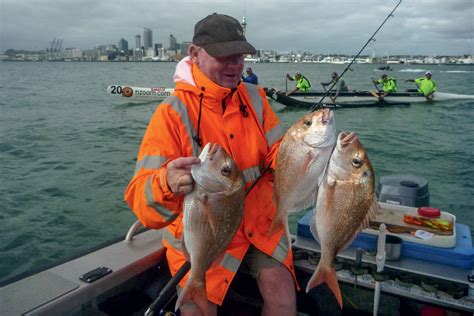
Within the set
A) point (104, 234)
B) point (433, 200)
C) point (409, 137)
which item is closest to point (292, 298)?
point (104, 234)

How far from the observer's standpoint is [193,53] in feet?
9.99

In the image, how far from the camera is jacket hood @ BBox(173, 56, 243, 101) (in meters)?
2.91

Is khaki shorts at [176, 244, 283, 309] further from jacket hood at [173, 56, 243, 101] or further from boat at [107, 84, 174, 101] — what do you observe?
boat at [107, 84, 174, 101]

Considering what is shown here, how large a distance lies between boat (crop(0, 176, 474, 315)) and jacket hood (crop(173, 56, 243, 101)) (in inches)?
50.6

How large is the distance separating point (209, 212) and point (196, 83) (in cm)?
113

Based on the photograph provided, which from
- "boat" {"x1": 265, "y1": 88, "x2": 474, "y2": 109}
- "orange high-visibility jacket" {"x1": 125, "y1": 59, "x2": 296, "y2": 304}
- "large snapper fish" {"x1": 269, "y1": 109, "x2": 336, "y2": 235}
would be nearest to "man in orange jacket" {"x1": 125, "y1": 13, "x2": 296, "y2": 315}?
"orange high-visibility jacket" {"x1": 125, "y1": 59, "x2": 296, "y2": 304}

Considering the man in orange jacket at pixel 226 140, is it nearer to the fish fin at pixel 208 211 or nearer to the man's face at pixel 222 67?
the man's face at pixel 222 67

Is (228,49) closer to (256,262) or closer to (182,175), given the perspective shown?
(182,175)

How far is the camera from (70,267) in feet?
10.1

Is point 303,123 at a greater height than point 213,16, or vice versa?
point 213,16

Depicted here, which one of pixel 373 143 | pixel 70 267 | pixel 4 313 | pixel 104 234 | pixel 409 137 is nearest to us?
pixel 4 313

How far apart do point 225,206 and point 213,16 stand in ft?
4.69

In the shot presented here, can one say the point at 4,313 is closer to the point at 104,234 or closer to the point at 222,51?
the point at 222,51

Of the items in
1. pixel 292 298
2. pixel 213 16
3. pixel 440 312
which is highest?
pixel 213 16
